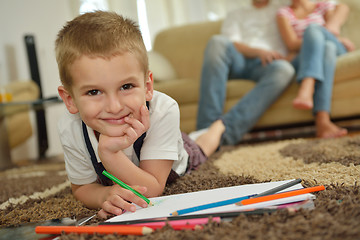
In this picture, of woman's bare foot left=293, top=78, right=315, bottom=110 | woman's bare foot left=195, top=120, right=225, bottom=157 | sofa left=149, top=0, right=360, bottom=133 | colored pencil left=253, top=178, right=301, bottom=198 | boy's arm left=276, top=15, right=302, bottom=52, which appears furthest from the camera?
boy's arm left=276, top=15, right=302, bottom=52

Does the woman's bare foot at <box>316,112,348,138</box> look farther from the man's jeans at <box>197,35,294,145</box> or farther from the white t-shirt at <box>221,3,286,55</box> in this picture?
the white t-shirt at <box>221,3,286,55</box>

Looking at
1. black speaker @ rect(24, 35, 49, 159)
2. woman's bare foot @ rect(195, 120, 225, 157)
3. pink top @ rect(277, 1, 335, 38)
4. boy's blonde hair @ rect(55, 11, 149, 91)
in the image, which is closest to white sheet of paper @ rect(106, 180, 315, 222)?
boy's blonde hair @ rect(55, 11, 149, 91)

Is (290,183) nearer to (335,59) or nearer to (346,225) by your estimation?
(346,225)

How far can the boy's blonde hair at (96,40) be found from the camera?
0.57m

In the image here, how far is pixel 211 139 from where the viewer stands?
1.24m

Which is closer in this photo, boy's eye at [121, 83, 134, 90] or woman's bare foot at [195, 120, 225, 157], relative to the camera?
boy's eye at [121, 83, 134, 90]

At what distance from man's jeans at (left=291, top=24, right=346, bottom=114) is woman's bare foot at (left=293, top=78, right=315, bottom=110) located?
3cm

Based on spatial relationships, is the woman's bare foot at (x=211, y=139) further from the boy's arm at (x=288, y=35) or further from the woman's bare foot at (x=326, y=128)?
the boy's arm at (x=288, y=35)

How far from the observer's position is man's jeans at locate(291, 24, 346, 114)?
4.70 ft

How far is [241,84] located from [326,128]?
45 centimetres

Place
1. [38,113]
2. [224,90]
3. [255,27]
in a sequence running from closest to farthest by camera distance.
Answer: [224,90] → [255,27] → [38,113]

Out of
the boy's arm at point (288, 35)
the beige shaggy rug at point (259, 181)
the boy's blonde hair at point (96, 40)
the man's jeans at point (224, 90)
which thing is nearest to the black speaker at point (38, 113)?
the man's jeans at point (224, 90)

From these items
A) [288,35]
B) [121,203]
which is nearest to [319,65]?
[288,35]

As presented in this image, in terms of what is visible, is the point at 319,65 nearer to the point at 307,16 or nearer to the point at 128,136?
the point at 307,16
